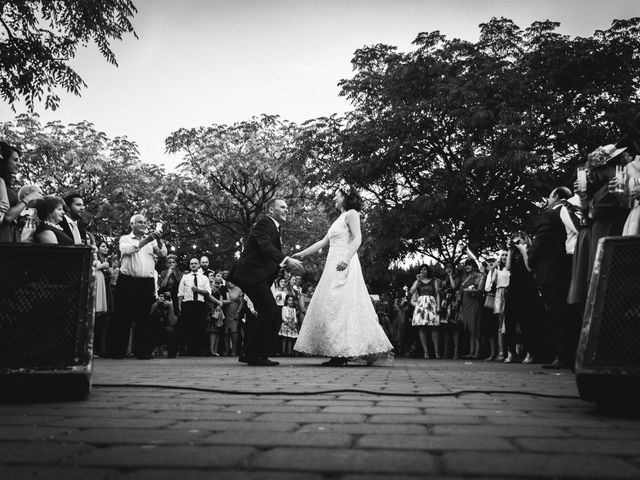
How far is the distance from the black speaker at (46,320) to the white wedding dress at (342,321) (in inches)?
179

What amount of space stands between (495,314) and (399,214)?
10420 mm

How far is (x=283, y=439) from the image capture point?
2467 millimetres

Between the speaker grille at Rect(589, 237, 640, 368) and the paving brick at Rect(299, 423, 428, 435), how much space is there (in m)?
1.14

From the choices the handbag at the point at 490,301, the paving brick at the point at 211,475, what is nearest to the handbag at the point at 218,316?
the handbag at the point at 490,301

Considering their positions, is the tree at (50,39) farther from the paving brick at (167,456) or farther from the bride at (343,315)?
the paving brick at (167,456)

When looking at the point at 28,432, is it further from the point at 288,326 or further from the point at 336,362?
the point at 288,326

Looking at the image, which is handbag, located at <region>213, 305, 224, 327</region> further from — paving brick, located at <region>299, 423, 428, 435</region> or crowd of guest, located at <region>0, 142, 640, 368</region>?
paving brick, located at <region>299, 423, 428, 435</region>

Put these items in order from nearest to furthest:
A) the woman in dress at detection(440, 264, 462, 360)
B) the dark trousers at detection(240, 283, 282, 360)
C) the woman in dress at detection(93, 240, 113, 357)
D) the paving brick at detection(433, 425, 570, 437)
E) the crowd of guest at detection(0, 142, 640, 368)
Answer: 1. the paving brick at detection(433, 425, 570, 437)
2. the crowd of guest at detection(0, 142, 640, 368)
3. the dark trousers at detection(240, 283, 282, 360)
4. the woman in dress at detection(93, 240, 113, 357)
5. the woman in dress at detection(440, 264, 462, 360)

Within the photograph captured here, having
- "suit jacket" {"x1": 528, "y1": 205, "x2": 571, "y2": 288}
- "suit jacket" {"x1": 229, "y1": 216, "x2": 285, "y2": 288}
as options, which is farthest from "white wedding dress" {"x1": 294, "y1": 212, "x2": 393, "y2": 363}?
"suit jacket" {"x1": 528, "y1": 205, "x2": 571, "y2": 288}

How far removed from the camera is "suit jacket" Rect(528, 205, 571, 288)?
27.1 ft

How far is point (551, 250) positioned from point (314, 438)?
670cm

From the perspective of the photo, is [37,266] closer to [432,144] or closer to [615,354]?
[615,354]

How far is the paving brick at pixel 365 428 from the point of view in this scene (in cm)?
267

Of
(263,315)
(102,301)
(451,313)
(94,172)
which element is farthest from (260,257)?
(94,172)
